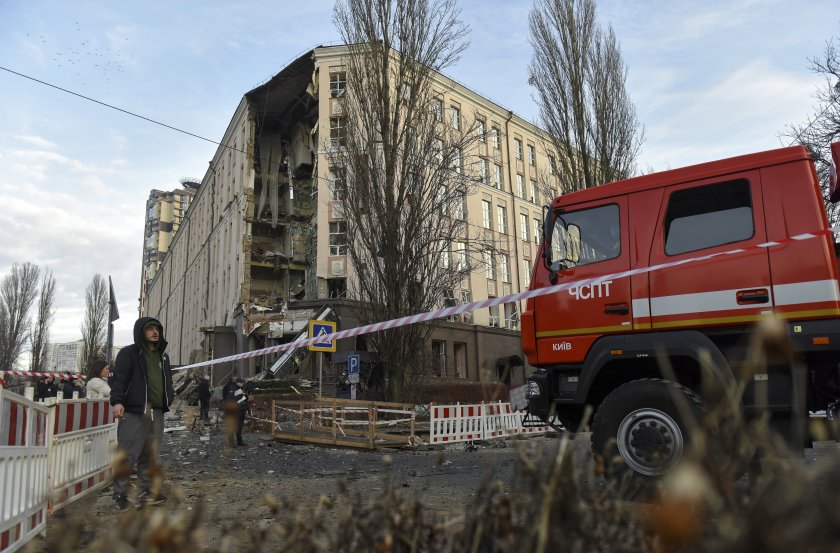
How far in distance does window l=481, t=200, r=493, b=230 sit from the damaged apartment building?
0.07 meters

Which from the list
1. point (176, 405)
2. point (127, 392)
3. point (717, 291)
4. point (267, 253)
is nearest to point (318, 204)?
point (267, 253)

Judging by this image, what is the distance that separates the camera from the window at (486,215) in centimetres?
3756

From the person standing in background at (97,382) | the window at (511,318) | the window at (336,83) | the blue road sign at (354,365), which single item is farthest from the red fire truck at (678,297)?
the window at (511,318)

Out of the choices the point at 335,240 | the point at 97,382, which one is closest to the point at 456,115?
the point at 335,240

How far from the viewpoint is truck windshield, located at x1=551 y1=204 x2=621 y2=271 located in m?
6.08

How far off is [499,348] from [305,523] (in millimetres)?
33303

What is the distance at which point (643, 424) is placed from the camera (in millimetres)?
5250

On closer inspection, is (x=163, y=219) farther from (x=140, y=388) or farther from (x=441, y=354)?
(x=140, y=388)

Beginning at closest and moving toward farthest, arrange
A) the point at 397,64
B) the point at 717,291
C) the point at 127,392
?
the point at 717,291 < the point at 127,392 < the point at 397,64

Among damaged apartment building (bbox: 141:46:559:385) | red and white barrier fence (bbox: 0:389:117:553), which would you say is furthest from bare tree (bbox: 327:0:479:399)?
red and white barrier fence (bbox: 0:389:117:553)

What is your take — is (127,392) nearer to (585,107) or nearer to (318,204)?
(585,107)

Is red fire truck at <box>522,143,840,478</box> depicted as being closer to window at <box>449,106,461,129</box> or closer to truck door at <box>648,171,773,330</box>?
truck door at <box>648,171,773,330</box>

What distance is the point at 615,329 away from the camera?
18.8ft

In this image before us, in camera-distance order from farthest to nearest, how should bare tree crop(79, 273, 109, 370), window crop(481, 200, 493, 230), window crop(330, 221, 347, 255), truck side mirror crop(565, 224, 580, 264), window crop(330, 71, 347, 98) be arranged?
bare tree crop(79, 273, 109, 370), window crop(481, 200, 493, 230), window crop(330, 71, 347, 98), window crop(330, 221, 347, 255), truck side mirror crop(565, 224, 580, 264)
